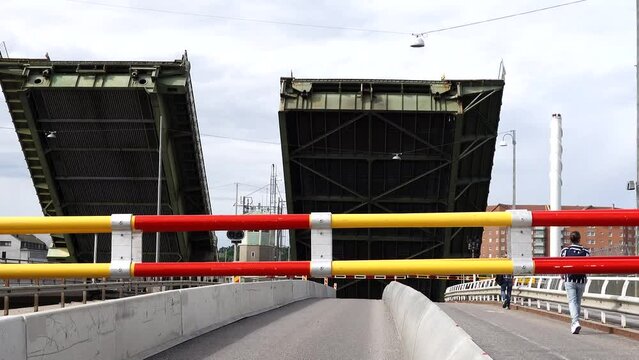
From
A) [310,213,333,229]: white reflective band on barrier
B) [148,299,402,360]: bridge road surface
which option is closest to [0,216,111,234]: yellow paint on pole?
[310,213,333,229]: white reflective band on barrier

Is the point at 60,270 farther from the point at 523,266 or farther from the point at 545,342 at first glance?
the point at 545,342

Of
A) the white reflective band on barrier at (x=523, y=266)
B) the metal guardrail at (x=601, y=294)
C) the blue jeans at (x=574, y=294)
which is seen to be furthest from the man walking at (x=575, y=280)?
the white reflective band on barrier at (x=523, y=266)

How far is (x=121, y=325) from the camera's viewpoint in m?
7.69

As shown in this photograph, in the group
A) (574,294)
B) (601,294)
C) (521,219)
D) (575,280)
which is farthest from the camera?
(601,294)

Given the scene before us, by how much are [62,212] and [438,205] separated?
1759cm

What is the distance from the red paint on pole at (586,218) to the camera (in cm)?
520

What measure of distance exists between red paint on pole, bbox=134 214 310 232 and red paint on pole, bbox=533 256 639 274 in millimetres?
1830

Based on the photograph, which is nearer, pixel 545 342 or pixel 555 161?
pixel 545 342

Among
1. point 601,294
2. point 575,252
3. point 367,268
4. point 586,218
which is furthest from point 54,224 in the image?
point 601,294

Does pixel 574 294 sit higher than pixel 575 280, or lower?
lower

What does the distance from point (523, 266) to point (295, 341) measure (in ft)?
19.2

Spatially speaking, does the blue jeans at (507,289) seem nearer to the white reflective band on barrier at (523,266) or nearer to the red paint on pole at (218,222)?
the white reflective band on barrier at (523,266)

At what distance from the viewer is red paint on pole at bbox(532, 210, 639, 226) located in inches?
205

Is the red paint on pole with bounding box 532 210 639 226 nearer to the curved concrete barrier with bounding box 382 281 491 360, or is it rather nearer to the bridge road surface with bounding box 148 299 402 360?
the curved concrete barrier with bounding box 382 281 491 360
